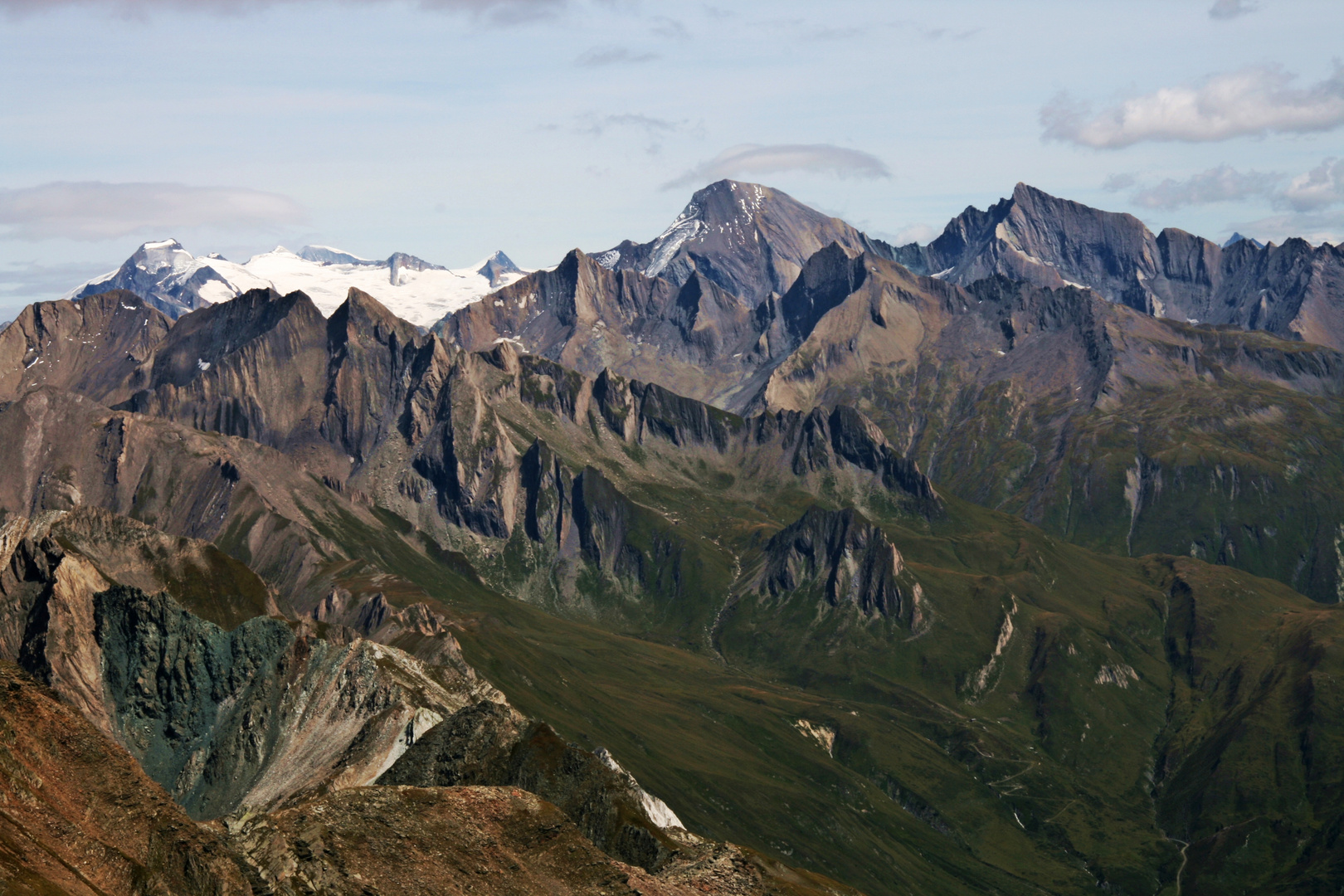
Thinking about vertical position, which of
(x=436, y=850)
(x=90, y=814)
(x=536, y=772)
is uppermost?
(x=90, y=814)

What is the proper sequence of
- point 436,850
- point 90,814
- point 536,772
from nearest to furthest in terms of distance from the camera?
point 90,814, point 436,850, point 536,772

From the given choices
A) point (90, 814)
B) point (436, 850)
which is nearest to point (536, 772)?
point (436, 850)

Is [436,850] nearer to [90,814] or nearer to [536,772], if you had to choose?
[90,814]

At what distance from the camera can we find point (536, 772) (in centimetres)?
17488

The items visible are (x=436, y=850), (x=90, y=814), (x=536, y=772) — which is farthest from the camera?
(x=536, y=772)

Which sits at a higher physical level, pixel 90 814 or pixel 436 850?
pixel 90 814

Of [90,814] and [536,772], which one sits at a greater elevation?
[90,814]

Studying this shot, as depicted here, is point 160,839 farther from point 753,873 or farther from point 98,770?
point 753,873

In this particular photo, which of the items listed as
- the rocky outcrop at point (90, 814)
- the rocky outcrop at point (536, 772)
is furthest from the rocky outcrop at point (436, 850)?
the rocky outcrop at point (536, 772)

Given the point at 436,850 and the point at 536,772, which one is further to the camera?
the point at 536,772

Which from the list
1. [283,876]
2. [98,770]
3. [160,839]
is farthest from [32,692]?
[283,876]

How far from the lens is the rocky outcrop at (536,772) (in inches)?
6550

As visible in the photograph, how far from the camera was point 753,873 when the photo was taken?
153375mm

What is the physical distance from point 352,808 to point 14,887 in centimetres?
4127
